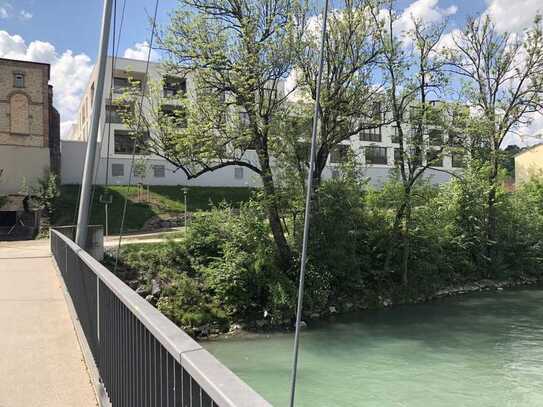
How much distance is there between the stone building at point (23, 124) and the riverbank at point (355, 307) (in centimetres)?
2688

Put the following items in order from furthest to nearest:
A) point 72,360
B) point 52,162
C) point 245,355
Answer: point 52,162
point 245,355
point 72,360

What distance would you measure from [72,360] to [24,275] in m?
8.67

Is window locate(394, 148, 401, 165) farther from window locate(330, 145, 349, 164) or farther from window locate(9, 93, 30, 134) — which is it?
window locate(9, 93, 30, 134)

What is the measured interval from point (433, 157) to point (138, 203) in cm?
2343

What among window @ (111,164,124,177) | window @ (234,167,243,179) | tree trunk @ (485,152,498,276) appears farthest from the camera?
window @ (234,167,243,179)

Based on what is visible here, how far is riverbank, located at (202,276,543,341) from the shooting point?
17.2m

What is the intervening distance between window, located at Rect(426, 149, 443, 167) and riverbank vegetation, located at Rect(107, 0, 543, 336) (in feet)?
0.32

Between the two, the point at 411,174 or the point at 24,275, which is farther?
the point at 411,174

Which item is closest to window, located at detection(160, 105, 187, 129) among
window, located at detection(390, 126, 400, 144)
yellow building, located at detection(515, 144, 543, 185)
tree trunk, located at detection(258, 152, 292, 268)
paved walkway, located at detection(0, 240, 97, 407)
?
tree trunk, located at detection(258, 152, 292, 268)

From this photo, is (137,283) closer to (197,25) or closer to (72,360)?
(197,25)

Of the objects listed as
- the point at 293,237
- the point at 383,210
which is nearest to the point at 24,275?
the point at 293,237

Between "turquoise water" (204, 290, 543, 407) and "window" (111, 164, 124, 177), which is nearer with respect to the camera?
"turquoise water" (204, 290, 543, 407)

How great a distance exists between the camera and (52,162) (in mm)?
41062

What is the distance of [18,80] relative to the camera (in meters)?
39.0
